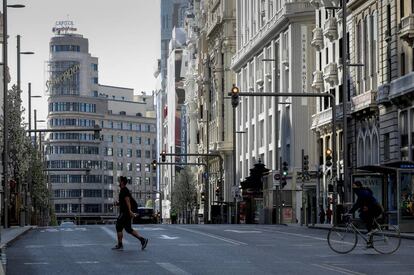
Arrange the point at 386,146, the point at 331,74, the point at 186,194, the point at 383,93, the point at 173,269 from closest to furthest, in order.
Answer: the point at 173,269 < the point at 383,93 < the point at 386,146 < the point at 331,74 < the point at 186,194

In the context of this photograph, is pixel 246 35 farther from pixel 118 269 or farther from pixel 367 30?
pixel 118 269

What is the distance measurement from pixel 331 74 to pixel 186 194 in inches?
3126

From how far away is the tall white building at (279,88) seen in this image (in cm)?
8950

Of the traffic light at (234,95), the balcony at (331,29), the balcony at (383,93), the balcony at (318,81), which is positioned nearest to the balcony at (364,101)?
the balcony at (383,93)

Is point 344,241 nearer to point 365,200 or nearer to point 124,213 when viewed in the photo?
point 365,200

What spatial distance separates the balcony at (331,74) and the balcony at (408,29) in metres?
16.6

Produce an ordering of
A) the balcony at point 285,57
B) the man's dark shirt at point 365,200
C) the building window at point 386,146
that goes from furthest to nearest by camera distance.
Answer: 1. the balcony at point 285,57
2. the building window at point 386,146
3. the man's dark shirt at point 365,200

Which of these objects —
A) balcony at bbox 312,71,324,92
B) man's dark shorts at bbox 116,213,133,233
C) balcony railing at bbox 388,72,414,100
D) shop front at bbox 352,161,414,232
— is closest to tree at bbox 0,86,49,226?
balcony at bbox 312,71,324,92

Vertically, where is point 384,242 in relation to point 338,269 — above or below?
above

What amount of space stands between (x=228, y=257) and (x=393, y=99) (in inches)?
1501

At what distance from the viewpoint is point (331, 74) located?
258ft

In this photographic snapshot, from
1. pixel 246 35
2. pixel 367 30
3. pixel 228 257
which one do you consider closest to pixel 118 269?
pixel 228 257

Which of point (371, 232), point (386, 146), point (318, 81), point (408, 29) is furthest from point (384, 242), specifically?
point (318, 81)

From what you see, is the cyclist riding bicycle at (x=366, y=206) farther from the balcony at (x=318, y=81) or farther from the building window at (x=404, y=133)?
the balcony at (x=318, y=81)
